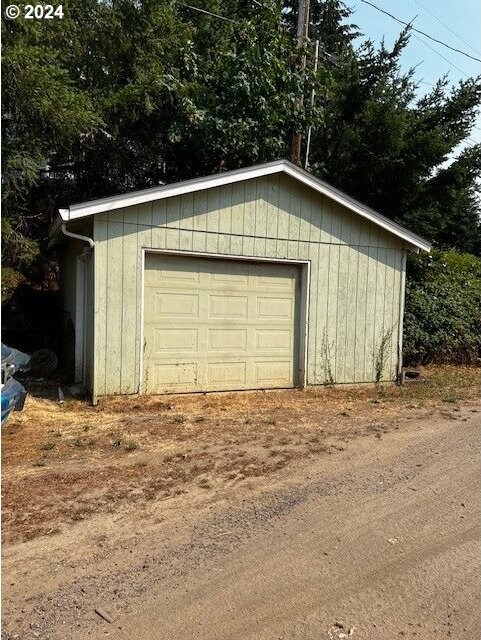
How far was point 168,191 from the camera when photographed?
23.3ft

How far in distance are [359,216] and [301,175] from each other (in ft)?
4.29

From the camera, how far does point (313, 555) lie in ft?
10.0

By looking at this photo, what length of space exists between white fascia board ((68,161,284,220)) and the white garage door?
0.84 m

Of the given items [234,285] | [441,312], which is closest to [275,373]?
[234,285]

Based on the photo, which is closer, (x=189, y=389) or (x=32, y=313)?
(x=189, y=389)

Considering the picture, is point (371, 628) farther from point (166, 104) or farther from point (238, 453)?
point (166, 104)

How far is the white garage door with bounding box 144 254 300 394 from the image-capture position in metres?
7.48

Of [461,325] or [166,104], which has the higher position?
[166,104]

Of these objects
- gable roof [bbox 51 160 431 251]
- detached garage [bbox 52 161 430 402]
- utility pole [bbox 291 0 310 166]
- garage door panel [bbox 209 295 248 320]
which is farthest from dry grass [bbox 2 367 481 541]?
utility pole [bbox 291 0 310 166]

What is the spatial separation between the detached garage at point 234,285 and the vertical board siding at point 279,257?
2 cm

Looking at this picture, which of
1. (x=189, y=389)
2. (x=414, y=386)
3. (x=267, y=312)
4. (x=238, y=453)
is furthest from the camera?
(x=414, y=386)

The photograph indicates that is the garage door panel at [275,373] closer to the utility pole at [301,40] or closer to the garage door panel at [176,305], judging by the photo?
the garage door panel at [176,305]

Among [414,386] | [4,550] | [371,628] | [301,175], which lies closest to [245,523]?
[371,628]

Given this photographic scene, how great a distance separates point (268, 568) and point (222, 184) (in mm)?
5659
